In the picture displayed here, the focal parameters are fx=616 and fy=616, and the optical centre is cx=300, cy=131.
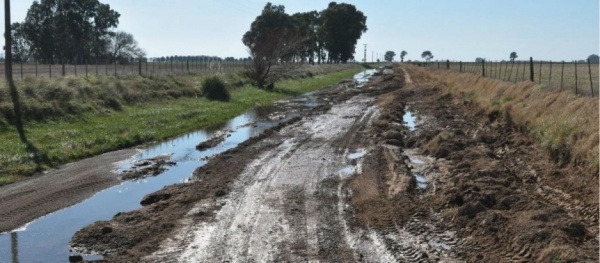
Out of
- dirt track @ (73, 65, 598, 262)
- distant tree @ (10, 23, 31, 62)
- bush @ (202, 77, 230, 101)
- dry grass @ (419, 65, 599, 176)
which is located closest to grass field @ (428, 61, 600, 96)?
dry grass @ (419, 65, 599, 176)

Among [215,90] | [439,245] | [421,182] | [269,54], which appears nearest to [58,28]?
[269,54]

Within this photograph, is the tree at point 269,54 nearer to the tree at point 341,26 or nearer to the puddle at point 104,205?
the puddle at point 104,205

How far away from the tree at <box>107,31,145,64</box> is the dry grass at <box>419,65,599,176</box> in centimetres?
8320

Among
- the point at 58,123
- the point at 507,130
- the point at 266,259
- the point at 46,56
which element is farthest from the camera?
the point at 46,56

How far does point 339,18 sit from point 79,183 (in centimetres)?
9345

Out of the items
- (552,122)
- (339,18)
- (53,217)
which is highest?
(339,18)

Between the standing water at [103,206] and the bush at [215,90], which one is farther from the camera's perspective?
the bush at [215,90]

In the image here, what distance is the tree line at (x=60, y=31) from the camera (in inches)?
3273

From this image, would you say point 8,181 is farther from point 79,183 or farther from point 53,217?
point 53,217

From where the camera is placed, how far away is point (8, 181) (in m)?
12.9

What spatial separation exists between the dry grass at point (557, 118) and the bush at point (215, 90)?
53.8 ft

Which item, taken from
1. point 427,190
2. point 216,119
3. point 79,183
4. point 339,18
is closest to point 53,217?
point 79,183

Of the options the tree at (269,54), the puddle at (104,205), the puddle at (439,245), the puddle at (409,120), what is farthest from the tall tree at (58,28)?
the puddle at (439,245)

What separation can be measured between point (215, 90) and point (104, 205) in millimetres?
24723
